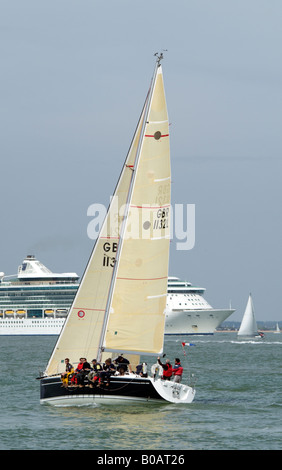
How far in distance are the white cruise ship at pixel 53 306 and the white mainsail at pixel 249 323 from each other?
13.9ft

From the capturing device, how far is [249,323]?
139125 millimetres

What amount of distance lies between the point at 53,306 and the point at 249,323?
2879cm

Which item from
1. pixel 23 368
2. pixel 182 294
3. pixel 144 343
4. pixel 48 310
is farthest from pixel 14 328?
pixel 144 343

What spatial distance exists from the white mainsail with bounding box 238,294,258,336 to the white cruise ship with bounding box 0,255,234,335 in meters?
4.24

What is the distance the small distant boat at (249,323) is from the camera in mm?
138375

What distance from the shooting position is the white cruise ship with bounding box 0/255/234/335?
128250 mm

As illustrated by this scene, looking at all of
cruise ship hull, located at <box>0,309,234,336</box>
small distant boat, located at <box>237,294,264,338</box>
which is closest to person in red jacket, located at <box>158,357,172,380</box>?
cruise ship hull, located at <box>0,309,234,336</box>

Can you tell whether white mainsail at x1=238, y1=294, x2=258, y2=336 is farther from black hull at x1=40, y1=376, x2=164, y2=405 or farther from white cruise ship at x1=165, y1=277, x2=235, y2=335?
black hull at x1=40, y1=376, x2=164, y2=405

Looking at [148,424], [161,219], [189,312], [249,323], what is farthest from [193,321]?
[148,424]

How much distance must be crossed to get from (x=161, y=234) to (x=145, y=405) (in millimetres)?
5047

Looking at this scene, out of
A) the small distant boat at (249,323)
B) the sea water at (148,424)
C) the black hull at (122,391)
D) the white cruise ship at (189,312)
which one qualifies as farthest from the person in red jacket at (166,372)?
the small distant boat at (249,323)
